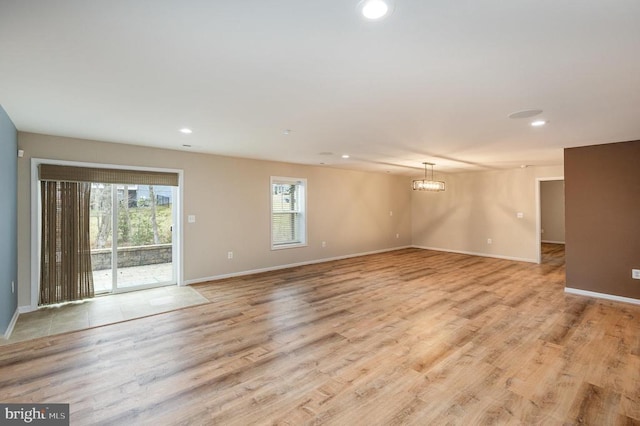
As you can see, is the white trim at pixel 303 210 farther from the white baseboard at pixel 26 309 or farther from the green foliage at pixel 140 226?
the white baseboard at pixel 26 309

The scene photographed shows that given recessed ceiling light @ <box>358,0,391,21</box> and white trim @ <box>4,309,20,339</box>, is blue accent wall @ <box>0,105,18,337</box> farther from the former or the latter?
recessed ceiling light @ <box>358,0,391,21</box>

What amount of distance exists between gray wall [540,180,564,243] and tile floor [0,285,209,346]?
11204mm

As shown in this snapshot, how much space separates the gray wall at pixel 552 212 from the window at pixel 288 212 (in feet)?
28.3

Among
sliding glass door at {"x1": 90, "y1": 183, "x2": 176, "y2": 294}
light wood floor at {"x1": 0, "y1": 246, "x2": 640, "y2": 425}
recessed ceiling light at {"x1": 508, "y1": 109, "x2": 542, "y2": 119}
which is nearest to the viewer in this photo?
light wood floor at {"x1": 0, "y1": 246, "x2": 640, "y2": 425}

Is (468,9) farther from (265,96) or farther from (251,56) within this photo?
(265,96)

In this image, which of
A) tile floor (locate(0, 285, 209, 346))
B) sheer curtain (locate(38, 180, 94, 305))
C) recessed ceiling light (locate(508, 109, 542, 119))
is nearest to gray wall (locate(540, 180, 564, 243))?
recessed ceiling light (locate(508, 109, 542, 119))

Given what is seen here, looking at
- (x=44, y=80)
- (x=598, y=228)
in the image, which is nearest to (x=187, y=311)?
(x=44, y=80)

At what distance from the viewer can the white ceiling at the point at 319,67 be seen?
1.56 metres

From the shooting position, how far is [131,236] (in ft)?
16.2

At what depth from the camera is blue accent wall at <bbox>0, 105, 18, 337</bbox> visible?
3127 millimetres

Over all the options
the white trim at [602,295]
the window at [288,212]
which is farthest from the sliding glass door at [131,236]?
the white trim at [602,295]

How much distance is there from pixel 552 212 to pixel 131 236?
1222cm

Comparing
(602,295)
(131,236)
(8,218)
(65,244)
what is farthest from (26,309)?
(602,295)

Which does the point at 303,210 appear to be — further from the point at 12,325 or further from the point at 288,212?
the point at 12,325
